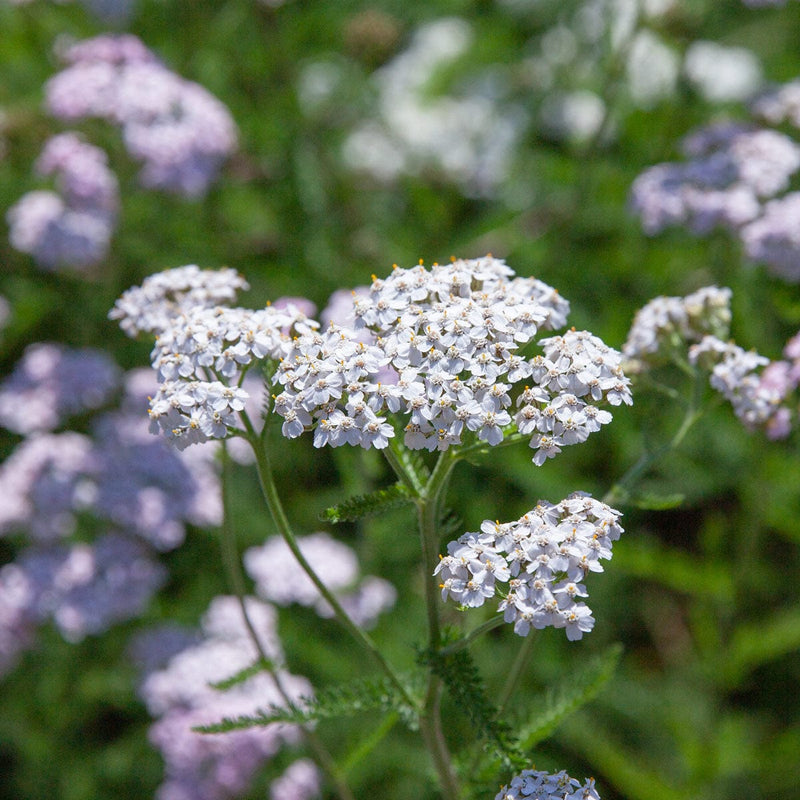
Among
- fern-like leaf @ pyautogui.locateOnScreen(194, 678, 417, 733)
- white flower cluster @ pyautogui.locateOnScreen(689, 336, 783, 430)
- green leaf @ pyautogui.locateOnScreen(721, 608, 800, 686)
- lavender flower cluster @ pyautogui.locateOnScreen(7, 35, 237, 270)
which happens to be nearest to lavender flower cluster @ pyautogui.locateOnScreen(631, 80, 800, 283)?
white flower cluster @ pyautogui.locateOnScreen(689, 336, 783, 430)

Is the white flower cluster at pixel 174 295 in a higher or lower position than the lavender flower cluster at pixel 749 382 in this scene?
higher

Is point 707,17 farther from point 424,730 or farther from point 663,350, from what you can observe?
point 424,730

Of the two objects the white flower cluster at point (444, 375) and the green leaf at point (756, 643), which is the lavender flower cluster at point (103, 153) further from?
the green leaf at point (756, 643)

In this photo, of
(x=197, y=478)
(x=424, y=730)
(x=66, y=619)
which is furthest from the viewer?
(x=197, y=478)

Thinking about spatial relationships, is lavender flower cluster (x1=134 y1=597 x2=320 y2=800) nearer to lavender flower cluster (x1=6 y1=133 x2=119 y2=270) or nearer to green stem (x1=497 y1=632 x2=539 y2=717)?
green stem (x1=497 y1=632 x2=539 y2=717)

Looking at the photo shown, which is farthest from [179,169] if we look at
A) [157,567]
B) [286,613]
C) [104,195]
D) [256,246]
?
[286,613]

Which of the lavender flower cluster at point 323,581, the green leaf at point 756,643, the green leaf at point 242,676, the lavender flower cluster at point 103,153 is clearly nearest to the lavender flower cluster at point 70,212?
the lavender flower cluster at point 103,153
